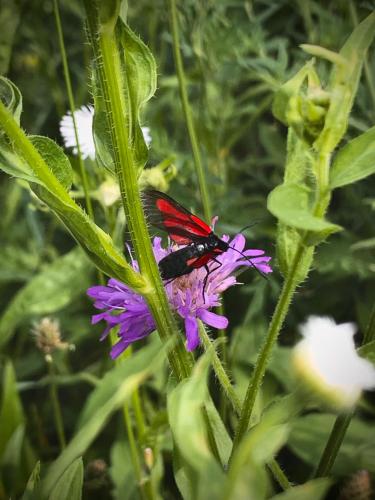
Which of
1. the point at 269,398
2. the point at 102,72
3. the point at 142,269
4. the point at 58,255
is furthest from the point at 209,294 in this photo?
the point at 58,255

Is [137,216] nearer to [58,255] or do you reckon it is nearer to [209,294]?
[209,294]

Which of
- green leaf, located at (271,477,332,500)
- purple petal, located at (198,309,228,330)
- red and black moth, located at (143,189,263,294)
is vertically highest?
red and black moth, located at (143,189,263,294)

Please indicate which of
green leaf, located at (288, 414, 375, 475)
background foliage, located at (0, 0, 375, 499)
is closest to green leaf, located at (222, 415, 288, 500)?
background foliage, located at (0, 0, 375, 499)

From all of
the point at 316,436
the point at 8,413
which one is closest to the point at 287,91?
the point at 8,413

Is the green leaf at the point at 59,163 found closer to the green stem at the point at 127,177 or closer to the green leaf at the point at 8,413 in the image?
the green stem at the point at 127,177

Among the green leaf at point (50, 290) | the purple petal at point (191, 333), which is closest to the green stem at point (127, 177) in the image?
the purple petal at point (191, 333)

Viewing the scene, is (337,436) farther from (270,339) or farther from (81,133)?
(81,133)

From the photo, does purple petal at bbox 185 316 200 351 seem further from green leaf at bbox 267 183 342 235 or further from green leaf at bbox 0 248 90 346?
green leaf at bbox 0 248 90 346
